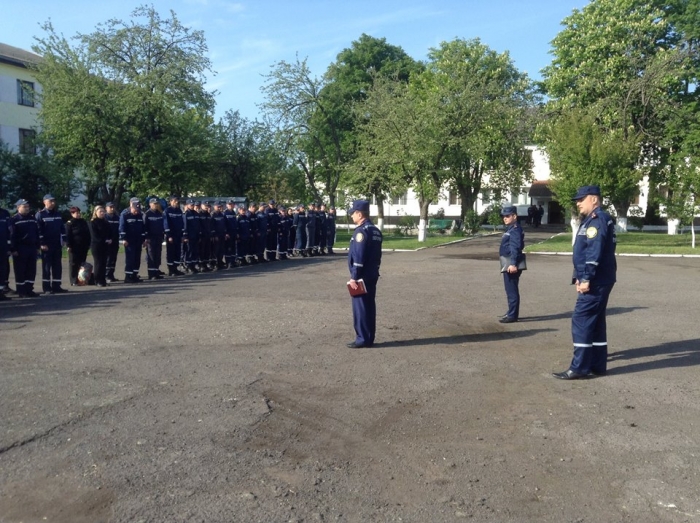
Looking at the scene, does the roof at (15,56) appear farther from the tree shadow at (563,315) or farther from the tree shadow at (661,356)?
the tree shadow at (661,356)

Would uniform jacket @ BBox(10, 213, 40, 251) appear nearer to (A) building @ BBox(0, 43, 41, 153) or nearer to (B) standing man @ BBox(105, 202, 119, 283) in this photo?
(B) standing man @ BBox(105, 202, 119, 283)

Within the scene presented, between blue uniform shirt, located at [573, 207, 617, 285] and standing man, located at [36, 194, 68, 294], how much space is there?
1110cm

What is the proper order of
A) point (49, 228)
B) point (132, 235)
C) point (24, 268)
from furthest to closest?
1. point (132, 235)
2. point (49, 228)
3. point (24, 268)

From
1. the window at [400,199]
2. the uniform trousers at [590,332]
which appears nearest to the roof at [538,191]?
the window at [400,199]

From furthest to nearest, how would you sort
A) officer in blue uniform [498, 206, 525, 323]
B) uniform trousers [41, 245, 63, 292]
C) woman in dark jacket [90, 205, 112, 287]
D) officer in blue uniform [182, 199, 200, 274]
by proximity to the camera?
officer in blue uniform [182, 199, 200, 274], woman in dark jacket [90, 205, 112, 287], uniform trousers [41, 245, 63, 292], officer in blue uniform [498, 206, 525, 323]

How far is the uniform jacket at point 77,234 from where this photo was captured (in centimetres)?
1539

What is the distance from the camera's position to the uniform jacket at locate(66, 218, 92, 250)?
606 inches

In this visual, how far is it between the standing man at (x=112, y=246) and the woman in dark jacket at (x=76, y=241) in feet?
1.77

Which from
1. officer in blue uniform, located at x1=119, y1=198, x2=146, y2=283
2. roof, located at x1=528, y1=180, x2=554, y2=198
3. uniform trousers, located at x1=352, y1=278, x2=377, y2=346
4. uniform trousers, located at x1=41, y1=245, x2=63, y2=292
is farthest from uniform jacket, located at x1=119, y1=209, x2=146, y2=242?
roof, located at x1=528, y1=180, x2=554, y2=198

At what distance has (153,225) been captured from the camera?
16.7 m

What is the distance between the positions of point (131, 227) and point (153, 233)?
28.2 inches

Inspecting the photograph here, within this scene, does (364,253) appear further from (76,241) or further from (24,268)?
(76,241)

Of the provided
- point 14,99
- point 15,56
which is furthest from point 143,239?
point 15,56

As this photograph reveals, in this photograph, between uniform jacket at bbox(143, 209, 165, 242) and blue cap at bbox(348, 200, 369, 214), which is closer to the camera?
blue cap at bbox(348, 200, 369, 214)
